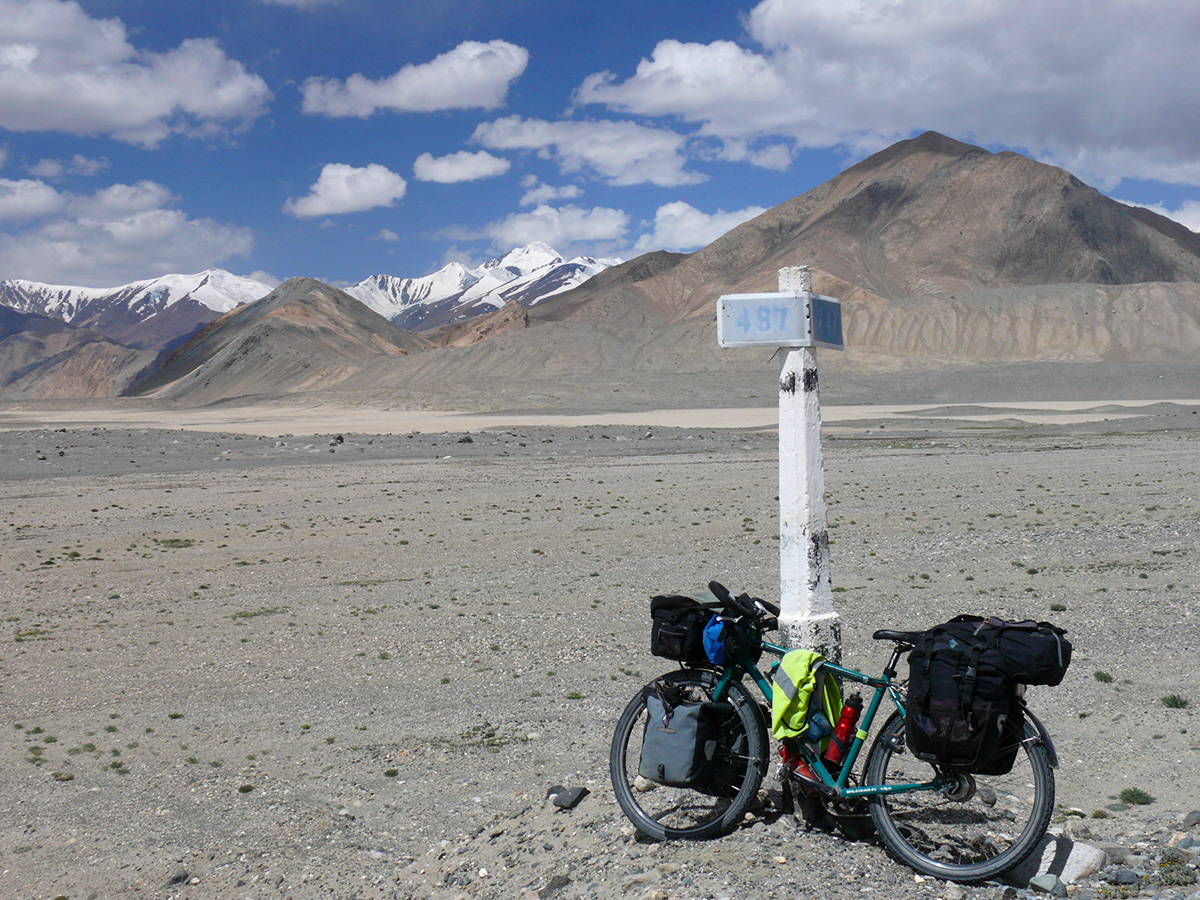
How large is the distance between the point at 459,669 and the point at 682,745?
4.20 m

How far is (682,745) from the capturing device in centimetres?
469

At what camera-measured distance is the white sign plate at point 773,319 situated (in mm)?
5105

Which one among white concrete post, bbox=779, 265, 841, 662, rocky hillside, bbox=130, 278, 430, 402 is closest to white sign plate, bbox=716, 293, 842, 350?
white concrete post, bbox=779, 265, 841, 662

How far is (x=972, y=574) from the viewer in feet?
36.8

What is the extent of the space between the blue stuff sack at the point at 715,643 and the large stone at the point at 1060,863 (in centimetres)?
151

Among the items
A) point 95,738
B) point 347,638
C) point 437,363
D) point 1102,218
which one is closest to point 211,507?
point 347,638

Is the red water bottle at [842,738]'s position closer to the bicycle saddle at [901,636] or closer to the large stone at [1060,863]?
the bicycle saddle at [901,636]

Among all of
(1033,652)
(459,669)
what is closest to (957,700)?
(1033,652)

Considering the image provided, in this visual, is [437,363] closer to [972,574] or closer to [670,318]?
[670,318]

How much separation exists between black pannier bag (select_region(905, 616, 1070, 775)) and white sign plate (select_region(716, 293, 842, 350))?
1660mm

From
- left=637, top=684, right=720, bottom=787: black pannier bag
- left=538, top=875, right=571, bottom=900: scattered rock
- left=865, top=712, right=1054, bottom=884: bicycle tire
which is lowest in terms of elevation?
left=538, top=875, right=571, bottom=900: scattered rock

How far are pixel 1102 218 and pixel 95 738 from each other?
6388 inches

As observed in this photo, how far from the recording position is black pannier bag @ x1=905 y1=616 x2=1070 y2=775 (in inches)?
157

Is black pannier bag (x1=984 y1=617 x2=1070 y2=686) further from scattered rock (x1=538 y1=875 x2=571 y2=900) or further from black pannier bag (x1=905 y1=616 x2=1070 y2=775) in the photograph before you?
scattered rock (x1=538 y1=875 x2=571 y2=900)
